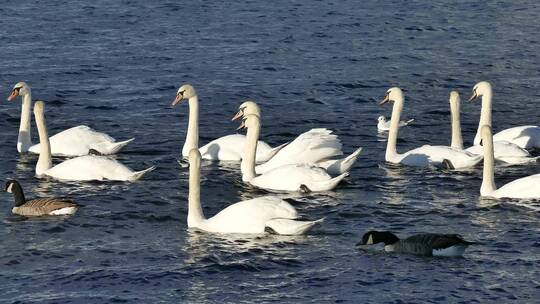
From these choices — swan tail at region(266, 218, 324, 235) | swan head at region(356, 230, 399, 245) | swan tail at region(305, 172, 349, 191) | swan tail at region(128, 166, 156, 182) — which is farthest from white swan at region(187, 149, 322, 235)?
swan tail at region(128, 166, 156, 182)

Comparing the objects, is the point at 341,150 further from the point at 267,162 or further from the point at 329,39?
the point at 329,39

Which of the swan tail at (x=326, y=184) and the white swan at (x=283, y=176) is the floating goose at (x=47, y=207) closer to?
the white swan at (x=283, y=176)

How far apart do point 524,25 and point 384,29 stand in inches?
172

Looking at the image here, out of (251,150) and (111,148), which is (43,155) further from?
(251,150)

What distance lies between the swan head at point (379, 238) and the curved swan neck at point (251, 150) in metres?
5.49

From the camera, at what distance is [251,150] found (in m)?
25.4

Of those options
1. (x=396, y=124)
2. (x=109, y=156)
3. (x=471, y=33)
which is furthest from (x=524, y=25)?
(x=109, y=156)

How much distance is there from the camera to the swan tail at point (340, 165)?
83.6ft

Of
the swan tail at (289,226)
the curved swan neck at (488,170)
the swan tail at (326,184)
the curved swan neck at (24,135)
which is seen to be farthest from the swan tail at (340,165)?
the curved swan neck at (24,135)

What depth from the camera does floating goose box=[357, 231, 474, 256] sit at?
775 inches

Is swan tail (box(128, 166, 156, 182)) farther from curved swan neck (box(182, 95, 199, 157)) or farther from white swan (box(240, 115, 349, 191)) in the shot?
curved swan neck (box(182, 95, 199, 157))

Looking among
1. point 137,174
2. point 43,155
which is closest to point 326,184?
point 137,174

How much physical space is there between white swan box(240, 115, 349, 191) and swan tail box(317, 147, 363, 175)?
1.02 m

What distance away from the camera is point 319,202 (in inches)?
929
